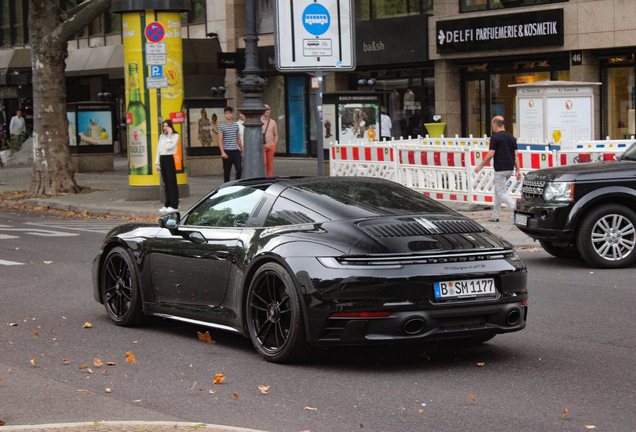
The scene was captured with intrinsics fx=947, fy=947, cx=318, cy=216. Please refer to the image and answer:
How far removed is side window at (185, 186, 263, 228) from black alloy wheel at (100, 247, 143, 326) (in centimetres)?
75

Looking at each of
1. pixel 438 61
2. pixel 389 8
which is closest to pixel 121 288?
pixel 438 61

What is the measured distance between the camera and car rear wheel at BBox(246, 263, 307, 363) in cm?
632

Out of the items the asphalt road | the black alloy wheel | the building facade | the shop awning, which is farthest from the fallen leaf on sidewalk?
the shop awning

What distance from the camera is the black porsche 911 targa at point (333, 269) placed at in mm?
6133

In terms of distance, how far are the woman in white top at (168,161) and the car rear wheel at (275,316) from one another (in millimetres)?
11970

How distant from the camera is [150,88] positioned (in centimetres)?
2081

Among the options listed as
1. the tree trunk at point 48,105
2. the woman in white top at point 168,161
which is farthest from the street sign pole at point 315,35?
the tree trunk at point 48,105

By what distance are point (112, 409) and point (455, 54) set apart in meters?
24.5

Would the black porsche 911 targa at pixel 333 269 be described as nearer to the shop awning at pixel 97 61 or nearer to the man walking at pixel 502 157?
the man walking at pixel 502 157

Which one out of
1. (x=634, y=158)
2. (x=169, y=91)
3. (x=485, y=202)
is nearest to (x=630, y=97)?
(x=485, y=202)

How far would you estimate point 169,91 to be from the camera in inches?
831

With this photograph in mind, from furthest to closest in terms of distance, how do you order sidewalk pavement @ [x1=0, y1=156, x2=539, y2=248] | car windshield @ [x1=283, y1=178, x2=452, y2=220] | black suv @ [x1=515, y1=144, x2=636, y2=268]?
sidewalk pavement @ [x1=0, y1=156, x2=539, y2=248], black suv @ [x1=515, y1=144, x2=636, y2=268], car windshield @ [x1=283, y1=178, x2=452, y2=220]

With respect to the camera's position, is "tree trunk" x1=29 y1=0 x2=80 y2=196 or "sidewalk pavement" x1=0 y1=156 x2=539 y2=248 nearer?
"sidewalk pavement" x1=0 y1=156 x2=539 y2=248

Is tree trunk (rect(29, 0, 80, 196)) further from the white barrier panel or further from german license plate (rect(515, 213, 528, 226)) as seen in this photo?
german license plate (rect(515, 213, 528, 226))
